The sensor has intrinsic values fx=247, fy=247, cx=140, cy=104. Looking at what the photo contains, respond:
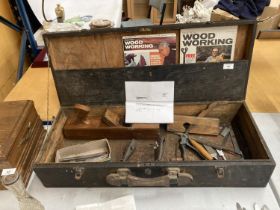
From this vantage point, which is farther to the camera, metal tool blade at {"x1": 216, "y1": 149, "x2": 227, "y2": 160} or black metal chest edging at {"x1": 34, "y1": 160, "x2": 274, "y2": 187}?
metal tool blade at {"x1": 216, "y1": 149, "x2": 227, "y2": 160}

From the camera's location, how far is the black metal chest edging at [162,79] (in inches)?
30.8

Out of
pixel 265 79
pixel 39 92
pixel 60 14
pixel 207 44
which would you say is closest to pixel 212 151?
pixel 207 44

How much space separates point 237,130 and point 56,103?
69cm

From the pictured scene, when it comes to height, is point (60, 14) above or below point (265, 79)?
above

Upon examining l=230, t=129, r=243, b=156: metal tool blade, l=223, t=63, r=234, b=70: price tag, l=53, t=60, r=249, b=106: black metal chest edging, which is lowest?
l=230, t=129, r=243, b=156: metal tool blade

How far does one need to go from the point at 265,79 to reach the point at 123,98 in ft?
2.12

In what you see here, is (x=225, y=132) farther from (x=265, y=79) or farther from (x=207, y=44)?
(x=265, y=79)

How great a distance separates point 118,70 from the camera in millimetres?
796

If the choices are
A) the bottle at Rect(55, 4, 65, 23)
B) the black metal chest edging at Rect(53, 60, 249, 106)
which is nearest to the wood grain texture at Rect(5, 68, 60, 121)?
the black metal chest edging at Rect(53, 60, 249, 106)

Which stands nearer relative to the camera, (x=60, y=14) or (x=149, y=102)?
(x=149, y=102)

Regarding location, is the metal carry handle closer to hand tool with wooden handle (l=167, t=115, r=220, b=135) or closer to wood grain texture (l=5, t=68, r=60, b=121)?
hand tool with wooden handle (l=167, t=115, r=220, b=135)

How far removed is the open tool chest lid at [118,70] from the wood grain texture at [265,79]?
0.55 ft

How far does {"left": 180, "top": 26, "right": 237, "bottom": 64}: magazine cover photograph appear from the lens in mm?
736

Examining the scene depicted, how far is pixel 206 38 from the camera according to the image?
746mm
